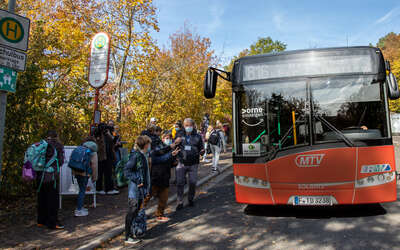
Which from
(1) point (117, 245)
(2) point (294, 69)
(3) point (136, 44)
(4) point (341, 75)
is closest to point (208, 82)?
(2) point (294, 69)

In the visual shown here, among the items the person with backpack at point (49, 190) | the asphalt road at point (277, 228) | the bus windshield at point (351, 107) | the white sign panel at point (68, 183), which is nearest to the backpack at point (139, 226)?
the asphalt road at point (277, 228)

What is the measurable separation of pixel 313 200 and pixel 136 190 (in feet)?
9.71

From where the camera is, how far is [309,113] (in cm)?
581

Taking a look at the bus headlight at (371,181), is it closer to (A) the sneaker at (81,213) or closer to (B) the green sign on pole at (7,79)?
(A) the sneaker at (81,213)

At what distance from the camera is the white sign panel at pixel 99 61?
25.9 ft

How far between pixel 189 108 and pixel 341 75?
12.4 metres

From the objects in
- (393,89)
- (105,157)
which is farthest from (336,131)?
Answer: (105,157)

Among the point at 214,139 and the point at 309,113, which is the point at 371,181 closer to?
the point at 309,113

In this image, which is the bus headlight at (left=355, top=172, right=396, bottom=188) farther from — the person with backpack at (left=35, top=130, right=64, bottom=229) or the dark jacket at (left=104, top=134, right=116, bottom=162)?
the dark jacket at (left=104, top=134, right=116, bottom=162)

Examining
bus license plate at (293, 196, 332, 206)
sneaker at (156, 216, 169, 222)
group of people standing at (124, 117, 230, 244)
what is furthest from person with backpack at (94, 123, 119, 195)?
bus license plate at (293, 196, 332, 206)

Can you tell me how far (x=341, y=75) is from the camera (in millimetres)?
5855

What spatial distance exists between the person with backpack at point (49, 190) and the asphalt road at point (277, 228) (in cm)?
135

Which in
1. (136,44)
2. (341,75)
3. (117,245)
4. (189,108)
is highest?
(136,44)

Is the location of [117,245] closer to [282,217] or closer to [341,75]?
[282,217]
